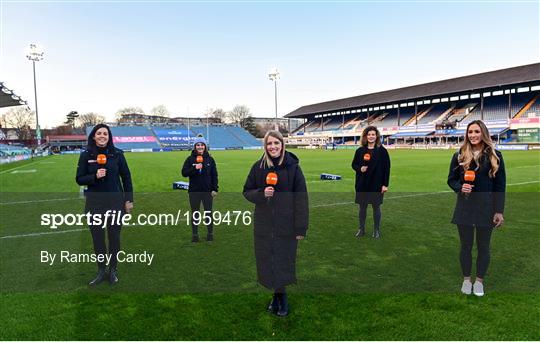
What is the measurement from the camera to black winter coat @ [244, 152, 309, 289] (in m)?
3.60

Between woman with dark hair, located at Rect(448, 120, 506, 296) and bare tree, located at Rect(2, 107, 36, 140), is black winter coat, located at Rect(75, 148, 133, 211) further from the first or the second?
bare tree, located at Rect(2, 107, 36, 140)

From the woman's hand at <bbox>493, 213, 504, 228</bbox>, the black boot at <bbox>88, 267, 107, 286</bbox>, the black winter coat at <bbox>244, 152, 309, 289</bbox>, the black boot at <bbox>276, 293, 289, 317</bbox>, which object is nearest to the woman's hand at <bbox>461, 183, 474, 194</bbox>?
the woman's hand at <bbox>493, 213, 504, 228</bbox>

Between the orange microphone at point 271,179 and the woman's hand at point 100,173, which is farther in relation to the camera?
the woman's hand at point 100,173

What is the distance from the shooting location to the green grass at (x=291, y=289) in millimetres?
3385

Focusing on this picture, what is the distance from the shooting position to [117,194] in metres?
4.48

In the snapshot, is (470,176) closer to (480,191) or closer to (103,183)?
(480,191)

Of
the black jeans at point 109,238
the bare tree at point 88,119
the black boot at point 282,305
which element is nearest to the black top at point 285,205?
the black boot at point 282,305

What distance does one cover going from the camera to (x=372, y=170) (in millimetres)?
6379

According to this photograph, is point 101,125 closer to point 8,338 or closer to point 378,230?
point 8,338

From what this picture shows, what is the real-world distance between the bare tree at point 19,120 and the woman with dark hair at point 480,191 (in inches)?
Answer: 3777

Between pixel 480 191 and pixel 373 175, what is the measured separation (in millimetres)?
2502

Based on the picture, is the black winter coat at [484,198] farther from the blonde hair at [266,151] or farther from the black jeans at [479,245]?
the blonde hair at [266,151]

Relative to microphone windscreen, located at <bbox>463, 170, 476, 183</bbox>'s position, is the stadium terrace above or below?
above

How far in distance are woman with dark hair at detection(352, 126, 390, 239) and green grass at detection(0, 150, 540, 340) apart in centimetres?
70
